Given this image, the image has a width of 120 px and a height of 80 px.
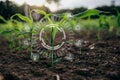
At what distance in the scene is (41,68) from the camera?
142 cm

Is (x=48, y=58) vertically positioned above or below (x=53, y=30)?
below

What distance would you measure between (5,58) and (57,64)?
48 centimetres

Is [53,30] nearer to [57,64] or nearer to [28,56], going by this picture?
[57,64]

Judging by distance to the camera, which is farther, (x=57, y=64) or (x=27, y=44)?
(x=27, y=44)

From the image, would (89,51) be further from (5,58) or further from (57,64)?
(5,58)

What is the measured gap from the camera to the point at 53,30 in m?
1.40

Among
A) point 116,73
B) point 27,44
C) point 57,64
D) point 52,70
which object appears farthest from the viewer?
point 27,44

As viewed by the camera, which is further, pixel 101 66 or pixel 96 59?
pixel 96 59

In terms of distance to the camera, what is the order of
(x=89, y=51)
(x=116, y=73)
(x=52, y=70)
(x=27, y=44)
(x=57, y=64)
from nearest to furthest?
(x=116, y=73) → (x=52, y=70) → (x=57, y=64) → (x=89, y=51) → (x=27, y=44)

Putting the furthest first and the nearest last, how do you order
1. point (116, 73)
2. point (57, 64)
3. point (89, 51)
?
point (89, 51)
point (57, 64)
point (116, 73)

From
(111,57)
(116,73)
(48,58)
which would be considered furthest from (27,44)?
(116,73)

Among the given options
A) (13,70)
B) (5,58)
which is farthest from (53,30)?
(5,58)

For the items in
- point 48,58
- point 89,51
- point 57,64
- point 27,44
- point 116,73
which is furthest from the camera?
point 27,44

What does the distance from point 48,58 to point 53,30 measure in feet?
1.07
